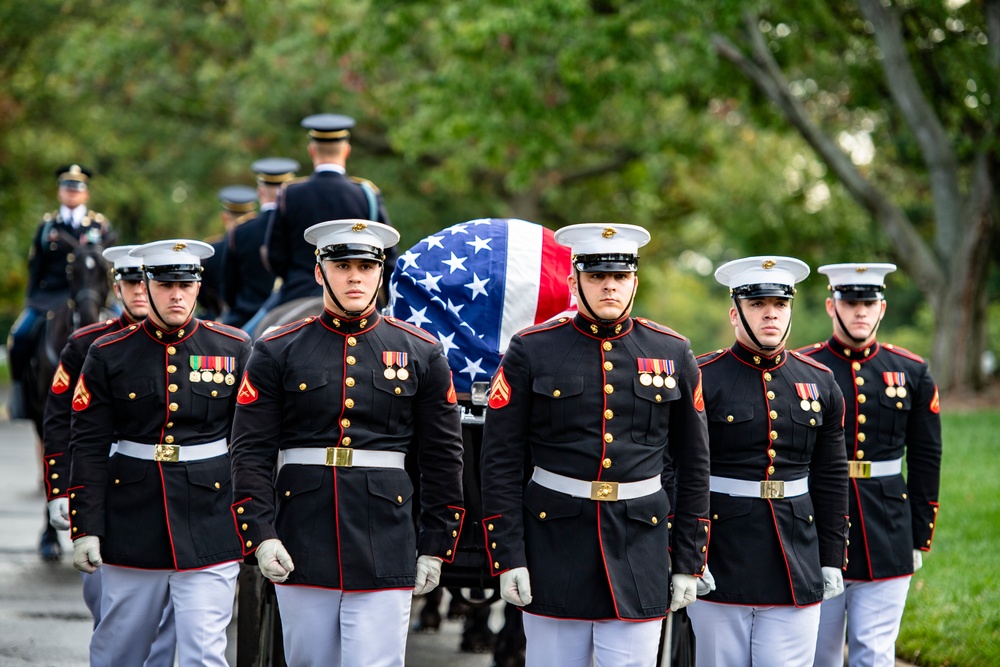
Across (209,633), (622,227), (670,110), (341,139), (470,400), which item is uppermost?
(670,110)

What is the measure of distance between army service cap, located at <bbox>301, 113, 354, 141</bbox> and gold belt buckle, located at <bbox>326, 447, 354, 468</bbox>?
11.5 ft

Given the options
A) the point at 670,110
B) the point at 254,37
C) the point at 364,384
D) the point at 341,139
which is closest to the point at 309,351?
the point at 364,384

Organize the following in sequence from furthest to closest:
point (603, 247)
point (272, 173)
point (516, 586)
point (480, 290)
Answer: point (272, 173) → point (480, 290) → point (603, 247) → point (516, 586)

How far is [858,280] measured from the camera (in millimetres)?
6168

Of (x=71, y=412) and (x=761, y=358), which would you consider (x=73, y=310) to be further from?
(x=761, y=358)

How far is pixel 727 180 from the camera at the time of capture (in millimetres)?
28344

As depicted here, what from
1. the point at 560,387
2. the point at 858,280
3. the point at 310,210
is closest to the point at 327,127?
the point at 310,210

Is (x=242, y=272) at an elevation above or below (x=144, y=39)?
below

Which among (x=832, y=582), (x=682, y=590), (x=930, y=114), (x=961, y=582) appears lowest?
(x=961, y=582)

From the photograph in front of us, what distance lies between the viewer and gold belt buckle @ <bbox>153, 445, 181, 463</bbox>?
5.88 metres

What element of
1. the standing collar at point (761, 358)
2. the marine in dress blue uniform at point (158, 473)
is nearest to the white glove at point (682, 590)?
the standing collar at point (761, 358)

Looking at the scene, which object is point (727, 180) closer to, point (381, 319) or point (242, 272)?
point (242, 272)

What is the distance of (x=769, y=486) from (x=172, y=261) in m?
2.75

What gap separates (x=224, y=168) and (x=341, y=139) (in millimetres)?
23091
